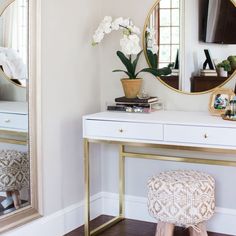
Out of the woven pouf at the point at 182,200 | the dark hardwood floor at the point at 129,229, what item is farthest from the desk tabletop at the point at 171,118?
the dark hardwood floor at the point at 129,229

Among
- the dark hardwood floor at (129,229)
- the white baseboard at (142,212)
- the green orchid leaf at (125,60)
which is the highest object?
the green orchid leaf at (125,60)

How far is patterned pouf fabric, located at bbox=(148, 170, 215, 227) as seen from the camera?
264 cm

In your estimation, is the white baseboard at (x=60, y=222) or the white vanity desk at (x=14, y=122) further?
the white baseboard at (x=60, y=222)

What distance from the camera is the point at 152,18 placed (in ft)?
10.9

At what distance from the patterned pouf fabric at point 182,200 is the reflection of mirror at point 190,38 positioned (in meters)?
0.77

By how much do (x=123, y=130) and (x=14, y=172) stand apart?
705mm

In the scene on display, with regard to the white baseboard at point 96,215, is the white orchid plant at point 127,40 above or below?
above

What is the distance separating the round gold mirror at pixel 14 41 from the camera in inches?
105

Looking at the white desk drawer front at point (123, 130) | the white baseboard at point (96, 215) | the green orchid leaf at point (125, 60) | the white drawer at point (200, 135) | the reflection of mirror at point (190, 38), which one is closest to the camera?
the white drawer at point (200, 135)

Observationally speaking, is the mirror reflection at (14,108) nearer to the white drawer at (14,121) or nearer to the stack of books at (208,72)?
the white drawer at (14,121)

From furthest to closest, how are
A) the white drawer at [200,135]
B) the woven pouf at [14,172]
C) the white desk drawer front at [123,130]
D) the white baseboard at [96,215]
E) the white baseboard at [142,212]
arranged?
1. the white baseboard at [142,212]
2. the white baseboard at [96,215]
3. the white desk drawer front at [123,130]
4. the woven pouf at [14,172]
5. the white drawer at [200,135]

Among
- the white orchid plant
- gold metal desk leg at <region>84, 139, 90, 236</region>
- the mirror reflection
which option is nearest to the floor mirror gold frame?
the mirror reflection

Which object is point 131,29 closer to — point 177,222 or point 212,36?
point 212,36

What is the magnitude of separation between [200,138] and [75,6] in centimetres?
128
